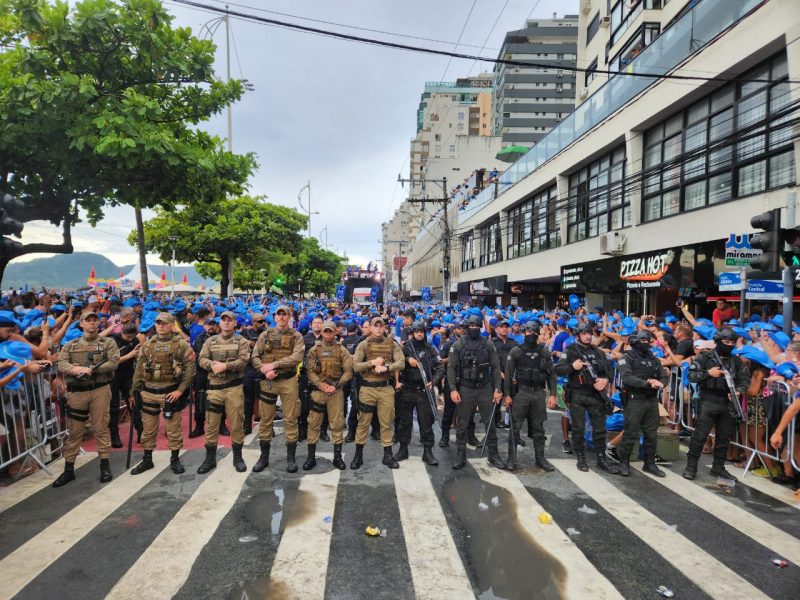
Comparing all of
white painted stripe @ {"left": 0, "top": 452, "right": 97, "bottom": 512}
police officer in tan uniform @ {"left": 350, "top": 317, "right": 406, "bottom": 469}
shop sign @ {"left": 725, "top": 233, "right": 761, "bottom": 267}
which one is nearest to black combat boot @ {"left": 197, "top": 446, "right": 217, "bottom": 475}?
white painted stripe @ {"left": 0, "top": 452, "right": 97, "bottom": 512}

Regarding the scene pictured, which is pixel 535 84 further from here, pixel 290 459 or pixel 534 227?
pixel 290 459

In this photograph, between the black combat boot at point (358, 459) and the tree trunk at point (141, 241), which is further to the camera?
the tree trunk at point (141, 241)

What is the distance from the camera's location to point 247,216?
28.7 metres

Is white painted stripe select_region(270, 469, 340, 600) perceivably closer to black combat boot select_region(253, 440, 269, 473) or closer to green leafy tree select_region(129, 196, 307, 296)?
black combat boot select_region(253, 440, 269, 473)

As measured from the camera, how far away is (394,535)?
420cm

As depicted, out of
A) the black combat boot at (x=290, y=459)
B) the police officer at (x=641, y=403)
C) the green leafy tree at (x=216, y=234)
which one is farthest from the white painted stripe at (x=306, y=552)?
the green leafy tree at (x=216, y=234)

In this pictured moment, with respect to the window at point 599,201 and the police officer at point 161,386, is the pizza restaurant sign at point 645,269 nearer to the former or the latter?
the window at point 599,201

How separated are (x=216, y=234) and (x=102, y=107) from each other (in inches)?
640

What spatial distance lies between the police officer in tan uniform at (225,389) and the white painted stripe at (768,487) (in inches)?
249

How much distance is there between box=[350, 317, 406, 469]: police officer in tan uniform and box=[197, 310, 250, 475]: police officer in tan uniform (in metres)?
1.51

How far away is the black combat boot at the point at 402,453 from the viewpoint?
6279 millimetres

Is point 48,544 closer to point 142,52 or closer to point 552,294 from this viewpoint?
point 142,52

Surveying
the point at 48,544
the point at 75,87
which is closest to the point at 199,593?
the point at 48,544

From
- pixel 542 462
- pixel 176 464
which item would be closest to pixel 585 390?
pixel 542 462
